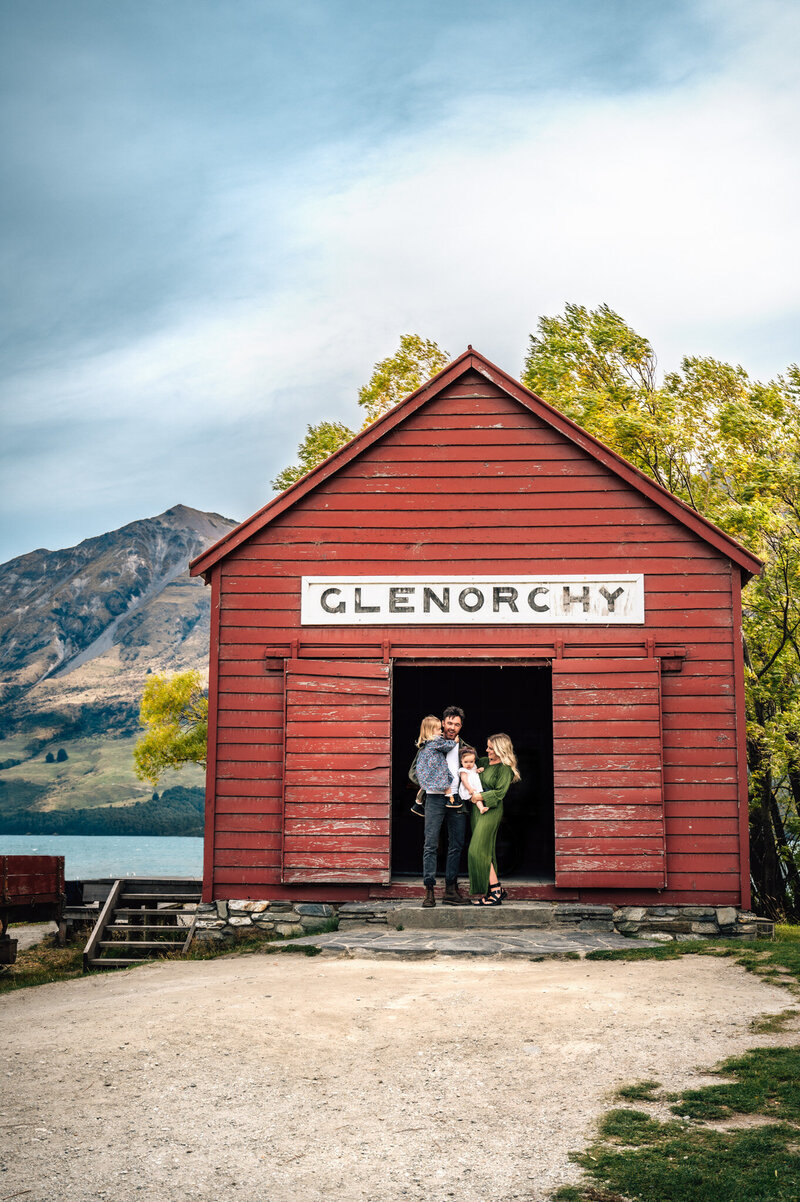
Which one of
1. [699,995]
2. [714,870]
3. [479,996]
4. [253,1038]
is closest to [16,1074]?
[253,1038]

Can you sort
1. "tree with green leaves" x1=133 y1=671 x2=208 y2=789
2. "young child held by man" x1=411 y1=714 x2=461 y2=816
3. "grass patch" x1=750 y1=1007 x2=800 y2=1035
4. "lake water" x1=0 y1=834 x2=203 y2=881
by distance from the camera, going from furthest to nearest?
"lake water" x1=0 y1=834 x2=203 y2=881, "tree with green leaves" x1=133 y1=671 x2=208 y2=789, "young child held by man" x1=411 y1=714 x2=461 y2=816, "grass patch" x1=750 y1=1007 x2=800 y2=1035

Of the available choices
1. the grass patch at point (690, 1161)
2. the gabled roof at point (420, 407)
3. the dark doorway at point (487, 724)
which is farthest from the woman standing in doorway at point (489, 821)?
the grass patch at point (690, 1161)

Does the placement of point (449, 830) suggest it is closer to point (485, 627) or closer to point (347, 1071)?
point (485, 627)

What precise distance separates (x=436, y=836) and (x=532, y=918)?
4.49 ft

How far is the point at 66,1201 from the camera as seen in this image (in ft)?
16.2

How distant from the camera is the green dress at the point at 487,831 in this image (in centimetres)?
1181

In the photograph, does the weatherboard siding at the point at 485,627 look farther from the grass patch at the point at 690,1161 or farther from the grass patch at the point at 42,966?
the grass patch at the point at 690,1161

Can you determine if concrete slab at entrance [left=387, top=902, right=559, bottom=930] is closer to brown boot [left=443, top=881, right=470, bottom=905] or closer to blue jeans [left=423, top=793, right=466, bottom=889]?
brown boot [left=443, top=881, right=470, bottom=905]

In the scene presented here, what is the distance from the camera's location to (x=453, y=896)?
38.7 ft

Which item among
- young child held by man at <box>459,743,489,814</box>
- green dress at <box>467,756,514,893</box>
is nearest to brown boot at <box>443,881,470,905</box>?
green dress at <box>467,756,514,893</box>

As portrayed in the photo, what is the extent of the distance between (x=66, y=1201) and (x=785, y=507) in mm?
17493

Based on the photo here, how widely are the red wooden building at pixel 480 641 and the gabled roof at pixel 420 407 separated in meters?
0.03

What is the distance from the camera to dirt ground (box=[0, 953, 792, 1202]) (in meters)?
5.24

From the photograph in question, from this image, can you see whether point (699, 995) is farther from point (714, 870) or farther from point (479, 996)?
point (714, 870)
